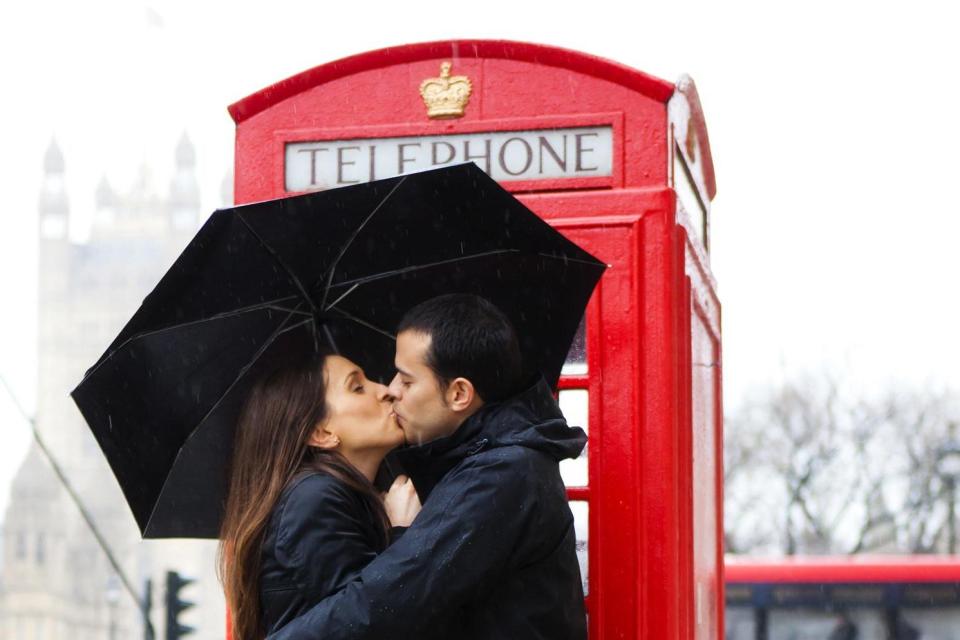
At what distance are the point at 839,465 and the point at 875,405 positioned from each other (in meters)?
1.62

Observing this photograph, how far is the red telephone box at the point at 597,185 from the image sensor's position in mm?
3123

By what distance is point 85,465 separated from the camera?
64.8m

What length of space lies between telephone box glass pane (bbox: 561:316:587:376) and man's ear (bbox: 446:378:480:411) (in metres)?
0.61

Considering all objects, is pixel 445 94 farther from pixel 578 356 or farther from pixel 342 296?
pixel 578 356

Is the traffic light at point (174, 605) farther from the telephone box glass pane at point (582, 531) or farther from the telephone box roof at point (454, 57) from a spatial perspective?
the telephone box glass pane at point (582, 531)

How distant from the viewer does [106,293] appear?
7325 cm

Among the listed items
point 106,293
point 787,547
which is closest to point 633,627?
point 787,547

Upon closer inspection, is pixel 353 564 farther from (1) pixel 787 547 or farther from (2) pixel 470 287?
(1) pixel 787 547

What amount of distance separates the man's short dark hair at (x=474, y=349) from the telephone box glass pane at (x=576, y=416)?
0.56 metres

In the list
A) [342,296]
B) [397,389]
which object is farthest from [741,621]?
[397,389]

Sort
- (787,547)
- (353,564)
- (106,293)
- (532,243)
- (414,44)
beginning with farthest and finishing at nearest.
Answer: (106,293) < (787,547) < (414,44) < (532,243) < (353,564)

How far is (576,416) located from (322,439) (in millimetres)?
688

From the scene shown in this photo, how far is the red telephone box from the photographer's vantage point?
3123 mm

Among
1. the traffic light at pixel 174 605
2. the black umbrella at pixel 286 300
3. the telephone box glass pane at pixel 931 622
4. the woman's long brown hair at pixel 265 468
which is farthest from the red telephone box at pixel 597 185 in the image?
the telephone box glass pane at pixel 931 622
